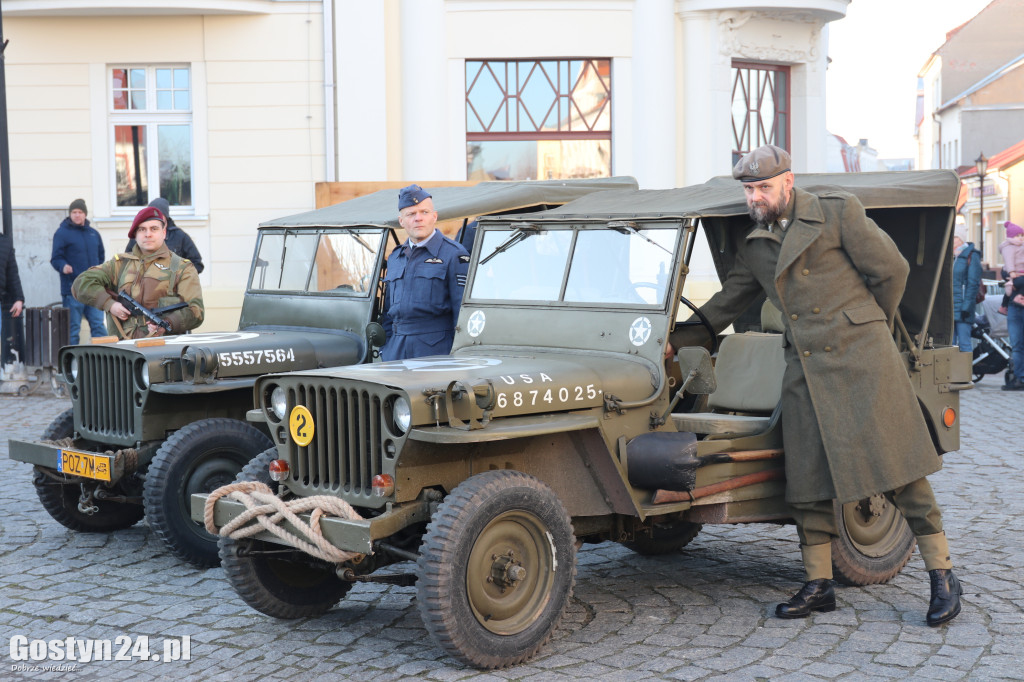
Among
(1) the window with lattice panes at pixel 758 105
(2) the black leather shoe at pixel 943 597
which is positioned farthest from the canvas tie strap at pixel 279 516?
(1) the window with lattice panes at pixel 758 105

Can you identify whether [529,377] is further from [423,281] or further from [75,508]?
[75,508]

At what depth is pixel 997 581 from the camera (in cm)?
581

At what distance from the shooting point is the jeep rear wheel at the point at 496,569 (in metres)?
4.53

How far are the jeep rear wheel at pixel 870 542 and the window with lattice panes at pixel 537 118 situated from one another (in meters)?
9.98

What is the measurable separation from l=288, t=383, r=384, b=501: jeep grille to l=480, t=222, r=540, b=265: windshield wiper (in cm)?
137

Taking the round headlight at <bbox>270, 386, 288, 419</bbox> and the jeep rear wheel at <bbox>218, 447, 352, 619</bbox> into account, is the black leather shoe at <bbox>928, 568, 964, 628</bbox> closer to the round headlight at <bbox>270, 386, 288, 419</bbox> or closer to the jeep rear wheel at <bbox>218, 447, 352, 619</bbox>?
the jeep rear wheel at <bbox>218, 447, 352, 619</bbox>

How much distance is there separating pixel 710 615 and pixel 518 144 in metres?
10.8

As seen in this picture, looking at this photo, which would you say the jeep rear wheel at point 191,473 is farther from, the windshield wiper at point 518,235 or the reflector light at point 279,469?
the windshield wiper at point 518,235

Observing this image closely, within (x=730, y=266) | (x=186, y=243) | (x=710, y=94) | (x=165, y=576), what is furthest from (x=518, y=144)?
(x=165, y=576)

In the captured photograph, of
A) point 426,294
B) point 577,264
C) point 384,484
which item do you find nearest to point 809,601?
point 577,264

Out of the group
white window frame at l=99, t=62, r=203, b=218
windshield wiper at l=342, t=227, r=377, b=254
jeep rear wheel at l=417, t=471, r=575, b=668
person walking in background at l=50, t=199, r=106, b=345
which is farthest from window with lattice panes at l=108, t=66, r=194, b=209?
jeep rear wheel at l=417, t=471, r=575, b=668

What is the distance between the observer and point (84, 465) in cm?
651

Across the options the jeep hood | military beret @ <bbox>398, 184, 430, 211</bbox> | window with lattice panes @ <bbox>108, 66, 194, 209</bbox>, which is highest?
window with lattice panes @ <bbox>108, 66, 194, 209</bbox>

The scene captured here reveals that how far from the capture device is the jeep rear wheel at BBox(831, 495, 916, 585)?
5703 mm
